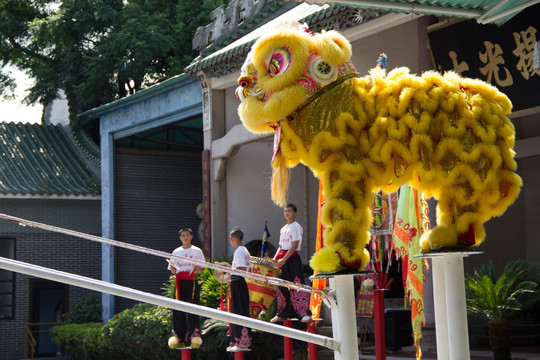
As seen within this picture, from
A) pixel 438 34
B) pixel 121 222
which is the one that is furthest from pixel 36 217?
pixel 438 34

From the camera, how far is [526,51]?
9.40 metres

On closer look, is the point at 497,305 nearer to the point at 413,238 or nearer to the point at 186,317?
the point at 413,238

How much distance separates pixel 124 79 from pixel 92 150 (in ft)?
5.83

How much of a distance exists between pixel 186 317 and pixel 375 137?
609cm

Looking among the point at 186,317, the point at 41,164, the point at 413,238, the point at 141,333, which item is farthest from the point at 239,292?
the point at 41,164

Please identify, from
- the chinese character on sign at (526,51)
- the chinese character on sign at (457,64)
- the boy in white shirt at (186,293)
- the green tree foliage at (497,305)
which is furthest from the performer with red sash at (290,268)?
the chinese character on sign at (526,51)

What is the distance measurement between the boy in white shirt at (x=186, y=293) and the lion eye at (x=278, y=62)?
5.31m

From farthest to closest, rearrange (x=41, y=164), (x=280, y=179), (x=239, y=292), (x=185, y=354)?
(x=41, y=164)
(x=185, y=354)
(x=239, y=292)
(x=280, y=179)

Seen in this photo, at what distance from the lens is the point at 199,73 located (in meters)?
14.9

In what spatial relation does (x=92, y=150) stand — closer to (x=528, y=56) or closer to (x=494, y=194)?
(x=528, y=56)

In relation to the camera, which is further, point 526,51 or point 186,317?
point 186,317

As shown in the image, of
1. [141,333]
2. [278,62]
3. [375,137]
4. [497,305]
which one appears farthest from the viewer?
[141,333]

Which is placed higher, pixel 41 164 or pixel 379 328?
pixel 41 164

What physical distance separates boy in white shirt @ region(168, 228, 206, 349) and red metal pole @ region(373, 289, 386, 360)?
113 inches
